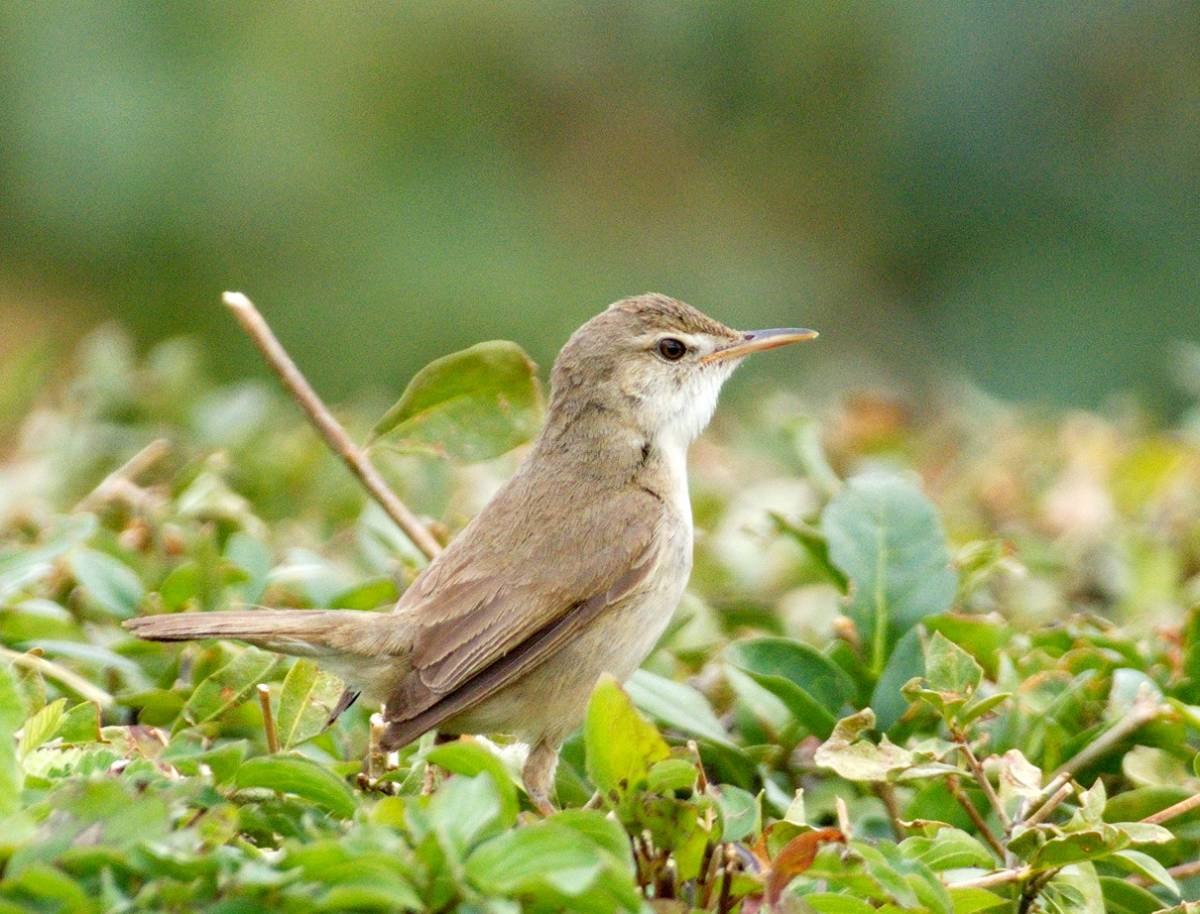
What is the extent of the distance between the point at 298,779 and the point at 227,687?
664 millimetres

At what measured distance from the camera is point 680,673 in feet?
12.5

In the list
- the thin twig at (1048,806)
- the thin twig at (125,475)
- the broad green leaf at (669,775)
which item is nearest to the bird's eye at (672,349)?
the thin twig at (125,475)

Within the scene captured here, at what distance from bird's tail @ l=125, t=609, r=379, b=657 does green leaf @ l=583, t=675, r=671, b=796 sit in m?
0.97

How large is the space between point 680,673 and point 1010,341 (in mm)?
6779

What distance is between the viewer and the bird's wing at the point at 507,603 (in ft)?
11.3

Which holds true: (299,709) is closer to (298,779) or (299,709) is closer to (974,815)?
(298,779)

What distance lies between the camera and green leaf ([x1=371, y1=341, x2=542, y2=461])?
3.73 meters

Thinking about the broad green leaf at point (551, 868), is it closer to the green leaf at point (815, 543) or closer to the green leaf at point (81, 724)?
the green leaf at point (81, 724)

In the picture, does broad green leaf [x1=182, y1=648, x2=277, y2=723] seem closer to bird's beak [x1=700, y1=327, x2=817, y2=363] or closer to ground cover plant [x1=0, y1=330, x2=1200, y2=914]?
ground cover plant [x1=0, y1=330, x2=1200, y2=914]

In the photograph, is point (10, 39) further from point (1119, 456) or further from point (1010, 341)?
point (1119, 456)

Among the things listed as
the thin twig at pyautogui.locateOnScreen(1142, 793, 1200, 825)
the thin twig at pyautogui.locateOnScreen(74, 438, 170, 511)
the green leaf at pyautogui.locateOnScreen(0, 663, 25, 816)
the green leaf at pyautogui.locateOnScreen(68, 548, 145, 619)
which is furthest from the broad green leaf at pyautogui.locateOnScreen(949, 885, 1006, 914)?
the thin twig at pyautogui.locateOnScreen(74, 438, 170, 511)

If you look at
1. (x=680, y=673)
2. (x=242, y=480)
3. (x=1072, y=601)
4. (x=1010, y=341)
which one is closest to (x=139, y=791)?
(x=680, y=673)

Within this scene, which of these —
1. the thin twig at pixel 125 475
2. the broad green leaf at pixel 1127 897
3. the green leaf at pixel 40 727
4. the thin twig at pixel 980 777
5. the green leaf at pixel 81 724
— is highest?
the thin twig at pixel 125 475

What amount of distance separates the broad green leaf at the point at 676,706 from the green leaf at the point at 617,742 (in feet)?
2.33
